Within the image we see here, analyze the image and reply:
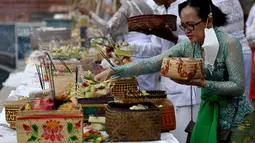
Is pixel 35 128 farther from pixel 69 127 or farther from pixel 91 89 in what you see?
pixel 91 89

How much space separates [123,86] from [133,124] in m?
0.96

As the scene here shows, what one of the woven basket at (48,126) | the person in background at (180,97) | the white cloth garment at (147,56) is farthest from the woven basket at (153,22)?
the woven basket at (48,126)

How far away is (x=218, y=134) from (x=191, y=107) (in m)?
1.13

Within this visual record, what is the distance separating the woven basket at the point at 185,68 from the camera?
3012mm

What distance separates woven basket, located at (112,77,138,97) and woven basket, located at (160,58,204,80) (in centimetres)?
82

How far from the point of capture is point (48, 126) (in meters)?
2.83

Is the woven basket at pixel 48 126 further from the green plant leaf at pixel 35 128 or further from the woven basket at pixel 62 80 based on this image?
the woven basket at pixel 62 80

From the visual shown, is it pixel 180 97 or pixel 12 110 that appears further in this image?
pixel 180 97

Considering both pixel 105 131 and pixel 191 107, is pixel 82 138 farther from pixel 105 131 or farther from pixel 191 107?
pixel 191 107

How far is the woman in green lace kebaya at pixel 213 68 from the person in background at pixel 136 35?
1952mm

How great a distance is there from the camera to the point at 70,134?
9.33 ft

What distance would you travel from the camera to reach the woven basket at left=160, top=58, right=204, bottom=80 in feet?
9.88

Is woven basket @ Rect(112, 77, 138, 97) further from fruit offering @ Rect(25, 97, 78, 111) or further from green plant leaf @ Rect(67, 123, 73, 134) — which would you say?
green plant leaf @ Rect(67, 123, 73, 134)

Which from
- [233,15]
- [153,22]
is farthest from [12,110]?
[233,15]
